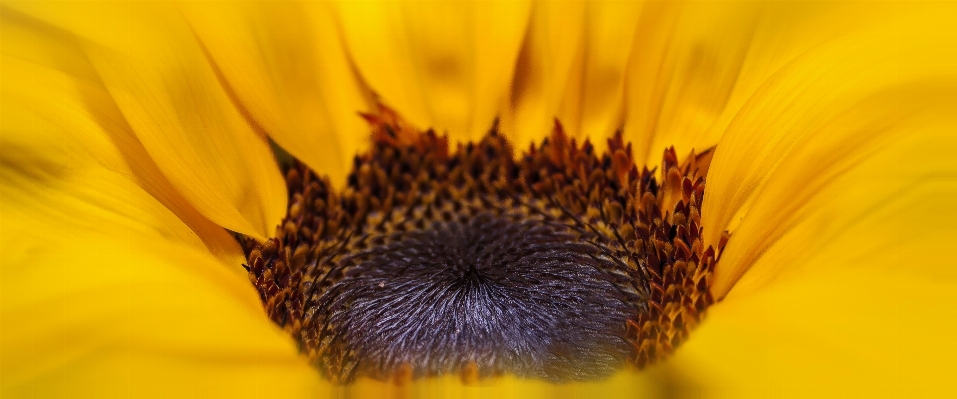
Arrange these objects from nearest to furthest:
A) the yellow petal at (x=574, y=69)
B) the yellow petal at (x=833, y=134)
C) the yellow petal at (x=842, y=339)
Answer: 1. the yellow petal at (x=842, y=339)
2. the yellow petal at (x=833, y=134)
3. the yellow petal at (x=574, y=69)


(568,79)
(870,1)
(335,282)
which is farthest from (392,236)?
(870,1)

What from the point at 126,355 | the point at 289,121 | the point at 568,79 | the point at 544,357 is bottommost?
the point at 126,355

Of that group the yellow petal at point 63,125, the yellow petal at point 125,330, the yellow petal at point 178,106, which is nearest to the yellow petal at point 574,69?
the yellow petal at point 178,106

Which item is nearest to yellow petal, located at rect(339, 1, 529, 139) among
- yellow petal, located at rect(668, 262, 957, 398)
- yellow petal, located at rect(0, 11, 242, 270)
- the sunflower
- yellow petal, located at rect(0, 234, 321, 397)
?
the sunflower

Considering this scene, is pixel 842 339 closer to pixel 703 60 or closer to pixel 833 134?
pixel 833 134

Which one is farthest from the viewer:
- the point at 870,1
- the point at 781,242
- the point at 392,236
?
the point at 392,236

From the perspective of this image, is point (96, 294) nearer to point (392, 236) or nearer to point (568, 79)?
point (392, 236)

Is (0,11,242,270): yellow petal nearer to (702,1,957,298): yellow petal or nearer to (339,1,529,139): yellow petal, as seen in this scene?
(339,1,529,139): yellow petal

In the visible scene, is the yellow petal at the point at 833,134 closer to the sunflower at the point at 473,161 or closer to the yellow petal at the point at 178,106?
the sunflower at the point at 473,161
